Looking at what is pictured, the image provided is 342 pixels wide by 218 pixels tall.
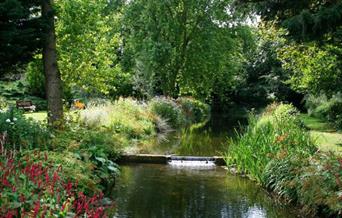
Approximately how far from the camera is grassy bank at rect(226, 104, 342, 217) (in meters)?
7.20

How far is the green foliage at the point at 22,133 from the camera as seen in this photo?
7.97 metres

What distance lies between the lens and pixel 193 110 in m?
33.4

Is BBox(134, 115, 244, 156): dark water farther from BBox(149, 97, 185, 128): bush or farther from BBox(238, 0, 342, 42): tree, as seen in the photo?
BBox(238, 0, 342, 42): tree

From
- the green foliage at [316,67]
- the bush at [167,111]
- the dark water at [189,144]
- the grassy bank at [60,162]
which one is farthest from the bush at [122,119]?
the green foliage at [316,67]

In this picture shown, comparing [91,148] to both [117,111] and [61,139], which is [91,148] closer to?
[61,139]

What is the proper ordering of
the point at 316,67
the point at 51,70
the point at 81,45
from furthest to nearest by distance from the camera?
the point at 81,45 < the point at 316,67 < the point at 51,70

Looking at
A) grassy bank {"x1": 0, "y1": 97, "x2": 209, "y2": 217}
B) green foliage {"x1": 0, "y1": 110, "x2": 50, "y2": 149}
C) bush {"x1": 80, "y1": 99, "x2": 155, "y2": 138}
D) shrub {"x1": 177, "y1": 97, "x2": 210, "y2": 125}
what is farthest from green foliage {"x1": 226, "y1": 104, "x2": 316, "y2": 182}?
shrub {"x1": 177, "y1": 97, "x2": 210, "y2": 125}

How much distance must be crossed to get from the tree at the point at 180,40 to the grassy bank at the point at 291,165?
54.6 feet

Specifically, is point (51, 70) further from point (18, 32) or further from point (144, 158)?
point (144, 158)

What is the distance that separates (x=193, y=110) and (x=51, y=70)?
23060mm

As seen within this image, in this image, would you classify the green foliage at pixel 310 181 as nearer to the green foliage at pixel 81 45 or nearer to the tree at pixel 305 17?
the tree at pixel 305 17

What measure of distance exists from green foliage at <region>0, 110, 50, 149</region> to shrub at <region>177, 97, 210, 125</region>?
777 inches

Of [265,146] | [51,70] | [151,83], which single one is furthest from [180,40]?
[265,146]

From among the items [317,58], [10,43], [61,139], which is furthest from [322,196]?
[317,58]
